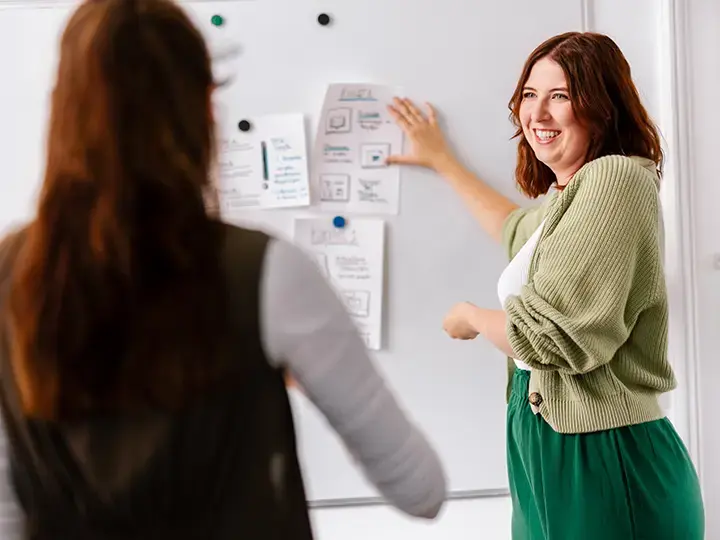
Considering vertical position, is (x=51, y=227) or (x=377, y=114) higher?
(x=377, y=114)

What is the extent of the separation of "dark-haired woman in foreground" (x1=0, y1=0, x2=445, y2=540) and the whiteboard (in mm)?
940

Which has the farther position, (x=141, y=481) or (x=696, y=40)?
(x=696, y=40)

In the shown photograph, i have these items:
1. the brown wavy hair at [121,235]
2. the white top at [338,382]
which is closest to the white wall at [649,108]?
the white top at [338,382]

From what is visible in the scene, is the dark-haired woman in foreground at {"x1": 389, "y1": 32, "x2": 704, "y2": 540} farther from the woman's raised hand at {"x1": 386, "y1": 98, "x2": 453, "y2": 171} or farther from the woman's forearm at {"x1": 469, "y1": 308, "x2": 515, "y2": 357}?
the woman's raised hand at {"x1": 386, "y1": 98, "x2": 453, "y2": 171}

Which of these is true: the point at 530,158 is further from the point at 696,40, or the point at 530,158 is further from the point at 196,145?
the point at 196,145

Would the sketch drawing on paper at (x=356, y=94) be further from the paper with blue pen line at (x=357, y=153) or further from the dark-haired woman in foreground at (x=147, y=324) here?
the dark-haired woman in foreground at (x=147, y=324)

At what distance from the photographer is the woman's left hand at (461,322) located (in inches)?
55.7

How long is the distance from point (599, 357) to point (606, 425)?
0.13 m

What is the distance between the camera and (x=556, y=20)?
1665mm

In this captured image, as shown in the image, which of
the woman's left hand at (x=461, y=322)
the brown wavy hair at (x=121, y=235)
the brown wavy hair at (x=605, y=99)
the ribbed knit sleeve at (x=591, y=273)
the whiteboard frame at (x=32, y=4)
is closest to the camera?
the brown wavy hair at (x=121, y=235)

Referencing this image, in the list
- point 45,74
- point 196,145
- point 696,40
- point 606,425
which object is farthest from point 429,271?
point 196,145

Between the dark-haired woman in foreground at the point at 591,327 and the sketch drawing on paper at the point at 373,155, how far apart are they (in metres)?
0.35

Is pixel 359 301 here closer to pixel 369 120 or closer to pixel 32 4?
pixel 369 120

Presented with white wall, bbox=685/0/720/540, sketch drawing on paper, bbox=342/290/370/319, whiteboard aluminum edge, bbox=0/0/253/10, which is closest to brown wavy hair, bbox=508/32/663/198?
white wall, bbox=685/0/720/540
